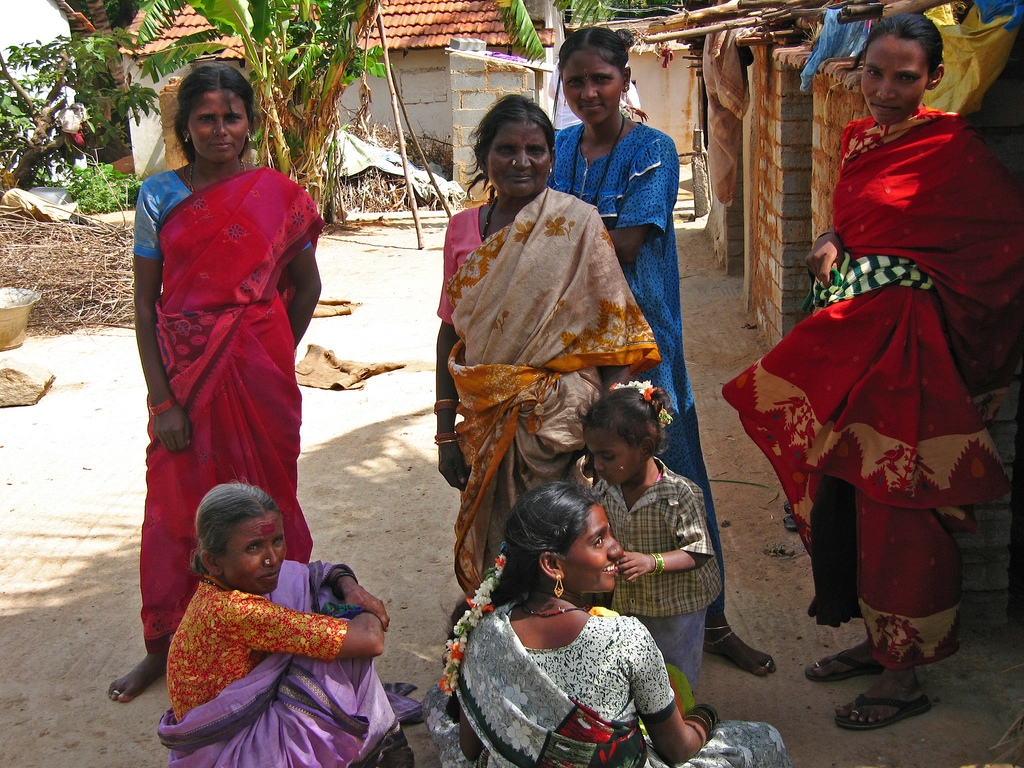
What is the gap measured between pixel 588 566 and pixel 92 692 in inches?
79.1

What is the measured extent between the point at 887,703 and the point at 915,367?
3.16 ft

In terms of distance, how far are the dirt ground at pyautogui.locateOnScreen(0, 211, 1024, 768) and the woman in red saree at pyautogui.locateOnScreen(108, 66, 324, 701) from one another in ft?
1.17

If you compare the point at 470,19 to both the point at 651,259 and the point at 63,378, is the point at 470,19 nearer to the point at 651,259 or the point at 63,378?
the point at 63,378

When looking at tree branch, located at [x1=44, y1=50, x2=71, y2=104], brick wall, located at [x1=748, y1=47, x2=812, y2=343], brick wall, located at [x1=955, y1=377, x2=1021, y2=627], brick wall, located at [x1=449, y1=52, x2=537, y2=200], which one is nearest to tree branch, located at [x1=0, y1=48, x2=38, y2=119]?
tree branch, located at [x1=44, y1=50, x2=71, y2=104]

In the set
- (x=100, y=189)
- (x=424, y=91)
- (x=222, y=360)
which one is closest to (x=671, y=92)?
(x=424, y=91)

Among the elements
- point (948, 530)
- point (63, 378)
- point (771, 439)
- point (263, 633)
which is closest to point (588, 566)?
point (263, 633)

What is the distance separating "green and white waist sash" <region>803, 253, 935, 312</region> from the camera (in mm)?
2617

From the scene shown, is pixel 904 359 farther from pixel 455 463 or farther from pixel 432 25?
pixel 432 25

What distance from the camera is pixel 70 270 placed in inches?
343

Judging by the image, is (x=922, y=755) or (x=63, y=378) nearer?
(x=922, y=755)

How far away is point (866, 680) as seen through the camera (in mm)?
2979

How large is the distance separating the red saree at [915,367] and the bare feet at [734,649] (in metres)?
0.37

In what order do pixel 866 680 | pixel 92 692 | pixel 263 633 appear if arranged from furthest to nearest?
pixel 92 692 < pixel 866 680 < pixel 263 633

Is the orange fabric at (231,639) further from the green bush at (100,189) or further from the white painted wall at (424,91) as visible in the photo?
the white painted wall at (424,91)
